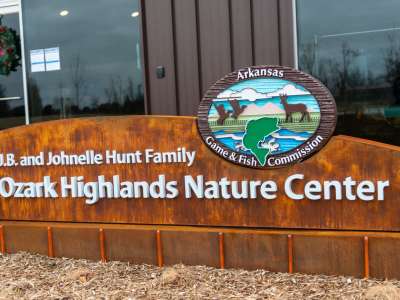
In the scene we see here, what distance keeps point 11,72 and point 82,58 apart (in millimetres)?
904

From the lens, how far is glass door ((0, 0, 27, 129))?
207 inches

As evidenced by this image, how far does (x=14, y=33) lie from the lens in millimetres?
5262

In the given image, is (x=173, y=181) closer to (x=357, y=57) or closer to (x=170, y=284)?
(x=170, y=284)

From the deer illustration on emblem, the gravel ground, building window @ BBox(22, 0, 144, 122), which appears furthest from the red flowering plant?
the deer illustration on emblem

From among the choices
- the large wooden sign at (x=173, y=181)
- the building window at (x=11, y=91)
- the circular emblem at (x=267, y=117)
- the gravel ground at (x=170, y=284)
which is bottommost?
the gravel ground at (x=170, y=284)

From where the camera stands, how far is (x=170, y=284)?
10.4 feet

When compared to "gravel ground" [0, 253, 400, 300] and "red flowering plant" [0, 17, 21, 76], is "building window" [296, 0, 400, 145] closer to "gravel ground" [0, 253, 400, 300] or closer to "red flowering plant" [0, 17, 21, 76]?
"gravel ground" [0, 253, 400, 300]

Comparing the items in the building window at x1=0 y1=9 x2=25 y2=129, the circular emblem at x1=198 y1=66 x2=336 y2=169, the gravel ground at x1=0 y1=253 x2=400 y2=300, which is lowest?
the gravel ground at x1=0 y1=253 x2=400 y2=300

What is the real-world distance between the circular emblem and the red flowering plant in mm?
2841

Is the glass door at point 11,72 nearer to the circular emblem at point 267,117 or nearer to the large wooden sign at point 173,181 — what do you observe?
the large wooden sign at point 173,181

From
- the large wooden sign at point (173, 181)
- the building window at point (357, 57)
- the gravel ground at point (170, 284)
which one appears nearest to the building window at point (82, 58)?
the large wooden sign at point (173, 181)

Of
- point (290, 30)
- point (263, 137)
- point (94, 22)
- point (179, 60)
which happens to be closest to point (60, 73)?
point (94, 22)

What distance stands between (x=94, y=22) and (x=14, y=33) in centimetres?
96

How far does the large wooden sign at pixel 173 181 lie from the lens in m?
3.10
